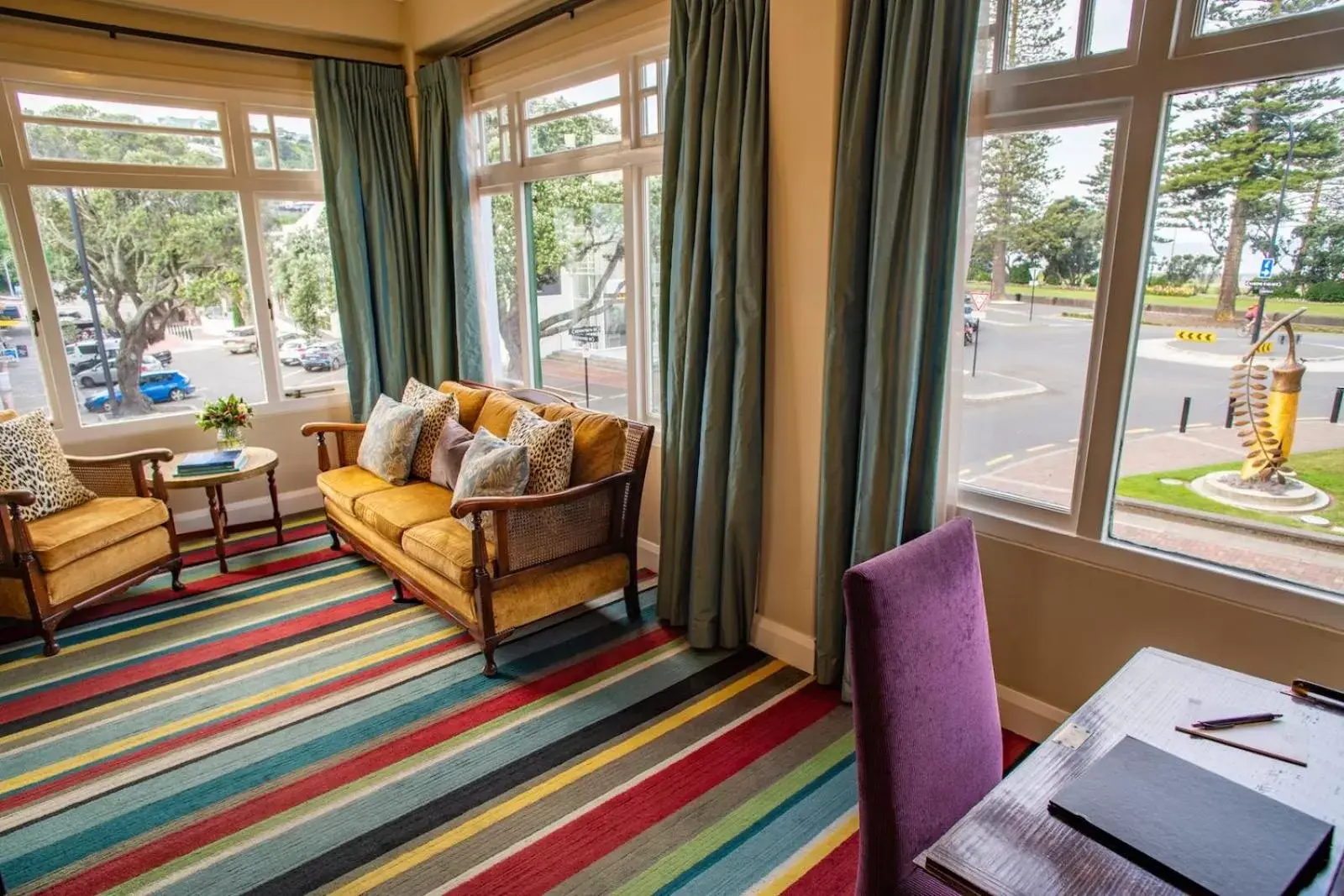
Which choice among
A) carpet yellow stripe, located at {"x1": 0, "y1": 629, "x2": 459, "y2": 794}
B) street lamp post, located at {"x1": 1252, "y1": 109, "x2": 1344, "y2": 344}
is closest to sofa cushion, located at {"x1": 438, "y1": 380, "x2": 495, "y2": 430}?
carpet yellow stripe, located at {"x1": 0, "y1": 629, "x2": 459, "y2": 794}

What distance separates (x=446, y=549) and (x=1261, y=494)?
262 cm

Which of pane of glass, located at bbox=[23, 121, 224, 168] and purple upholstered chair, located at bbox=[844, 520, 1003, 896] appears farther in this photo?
pane of glass, located at bbox=[23, 121, 224, 168]

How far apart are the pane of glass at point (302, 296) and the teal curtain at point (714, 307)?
8.91 ft

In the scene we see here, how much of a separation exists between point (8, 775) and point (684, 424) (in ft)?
8.21

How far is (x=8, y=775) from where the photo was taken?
2.33m

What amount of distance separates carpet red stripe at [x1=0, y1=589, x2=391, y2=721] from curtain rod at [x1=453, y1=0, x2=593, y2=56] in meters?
2.87

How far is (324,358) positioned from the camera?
4.73 meters

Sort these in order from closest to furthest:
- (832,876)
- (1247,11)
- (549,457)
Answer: (1247,11)
(832,876)
(549,457)

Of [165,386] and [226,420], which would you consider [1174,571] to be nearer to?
[226,420]

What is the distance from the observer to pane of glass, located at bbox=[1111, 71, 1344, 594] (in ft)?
5.78

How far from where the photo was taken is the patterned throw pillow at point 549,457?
2.94m

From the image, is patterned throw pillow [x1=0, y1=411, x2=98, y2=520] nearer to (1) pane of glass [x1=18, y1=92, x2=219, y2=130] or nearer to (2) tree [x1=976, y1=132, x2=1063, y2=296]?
(1) pane of glass [x1=18, y1=92, x2=219, y2=130]

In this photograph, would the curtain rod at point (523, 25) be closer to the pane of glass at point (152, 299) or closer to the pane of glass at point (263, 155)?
the pane of glass at point (263, 155)

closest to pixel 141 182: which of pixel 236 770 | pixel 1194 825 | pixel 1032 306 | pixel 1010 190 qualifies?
pixel 236 770
